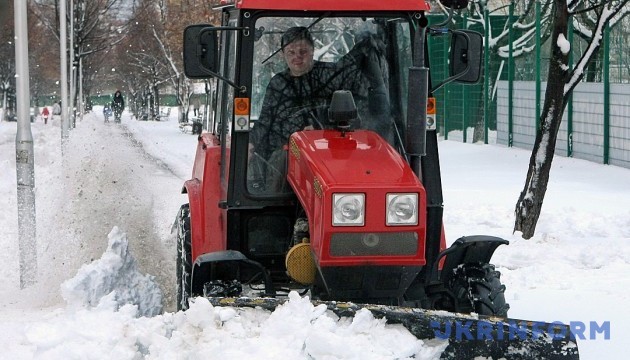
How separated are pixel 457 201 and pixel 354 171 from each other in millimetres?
9361

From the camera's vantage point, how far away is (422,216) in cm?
522

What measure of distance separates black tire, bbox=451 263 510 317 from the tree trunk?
5.03 m

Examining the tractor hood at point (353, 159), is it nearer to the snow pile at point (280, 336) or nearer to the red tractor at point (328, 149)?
the red tractor at point (328, 149)

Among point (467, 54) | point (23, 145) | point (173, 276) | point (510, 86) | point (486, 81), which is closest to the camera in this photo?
point (467, 54)

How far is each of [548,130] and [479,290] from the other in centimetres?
537

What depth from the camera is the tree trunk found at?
35.4 ft

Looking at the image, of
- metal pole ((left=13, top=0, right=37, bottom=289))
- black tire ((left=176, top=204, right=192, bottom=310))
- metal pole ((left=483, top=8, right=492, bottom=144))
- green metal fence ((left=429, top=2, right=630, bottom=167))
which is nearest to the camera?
black tire ((left=176, top=204, right=192, bottom=310))

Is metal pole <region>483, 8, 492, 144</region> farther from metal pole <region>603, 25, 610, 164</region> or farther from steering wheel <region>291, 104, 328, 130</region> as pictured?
steering wheel <region>291, 104, 328, 130</region>

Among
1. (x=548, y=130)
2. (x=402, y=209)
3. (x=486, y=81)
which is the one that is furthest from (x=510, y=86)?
(x=402, y=209)

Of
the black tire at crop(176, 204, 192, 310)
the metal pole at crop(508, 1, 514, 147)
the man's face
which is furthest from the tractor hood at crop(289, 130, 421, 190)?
the metal pole at crop(508, 1, 514, 147)

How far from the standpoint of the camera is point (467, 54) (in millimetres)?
5770

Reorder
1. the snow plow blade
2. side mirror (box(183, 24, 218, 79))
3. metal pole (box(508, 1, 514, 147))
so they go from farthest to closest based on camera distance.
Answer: metal pole (box(508, 1, 514, 147)) → side mirror (box(183, 24, 218, 79)) → the snow plow blade

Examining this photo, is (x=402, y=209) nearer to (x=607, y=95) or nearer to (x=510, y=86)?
(x=607, y=95)

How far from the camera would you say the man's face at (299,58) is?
19.7 feet
